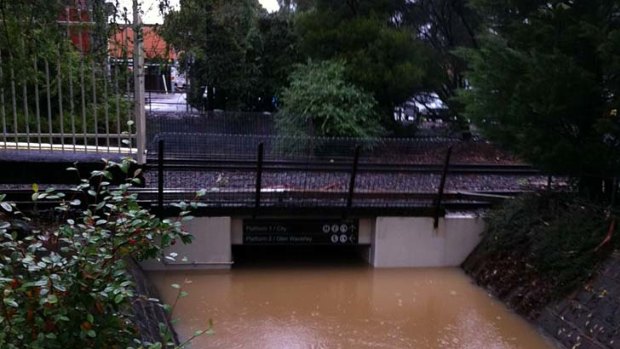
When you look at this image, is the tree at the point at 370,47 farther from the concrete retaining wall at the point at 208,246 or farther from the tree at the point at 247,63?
the concrete retaining wall at the point at 208,246

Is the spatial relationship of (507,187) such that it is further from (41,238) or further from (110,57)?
(41,238)

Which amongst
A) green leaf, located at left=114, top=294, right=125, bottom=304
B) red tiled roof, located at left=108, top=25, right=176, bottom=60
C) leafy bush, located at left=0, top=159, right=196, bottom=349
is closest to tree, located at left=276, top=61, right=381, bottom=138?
red tiled roof, located at left=108, top=25, right=176, bottom=60

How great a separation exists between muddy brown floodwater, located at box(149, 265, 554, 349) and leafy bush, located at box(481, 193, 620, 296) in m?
0.60

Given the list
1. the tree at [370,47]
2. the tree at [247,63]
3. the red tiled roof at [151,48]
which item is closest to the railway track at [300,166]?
the red tiled roof at [151,48]

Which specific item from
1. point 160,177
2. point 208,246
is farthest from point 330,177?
point 160,177

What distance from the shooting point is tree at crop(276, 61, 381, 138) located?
12609 millimetres

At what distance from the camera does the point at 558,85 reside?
6562 millimetres

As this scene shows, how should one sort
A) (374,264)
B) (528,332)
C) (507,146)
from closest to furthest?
(528,332), (507,146), (374,264)

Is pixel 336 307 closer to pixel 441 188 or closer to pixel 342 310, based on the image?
pixel 342 310

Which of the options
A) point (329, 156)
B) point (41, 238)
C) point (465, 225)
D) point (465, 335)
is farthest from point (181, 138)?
point (41, 238)

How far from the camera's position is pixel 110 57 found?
13.4 ft

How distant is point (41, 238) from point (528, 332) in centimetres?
491

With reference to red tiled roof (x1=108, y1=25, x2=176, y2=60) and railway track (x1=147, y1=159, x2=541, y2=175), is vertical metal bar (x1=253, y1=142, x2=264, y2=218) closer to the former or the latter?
railway track (x1=147, y1=159, x2=541, y2=175)

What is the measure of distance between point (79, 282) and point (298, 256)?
21.8ft
